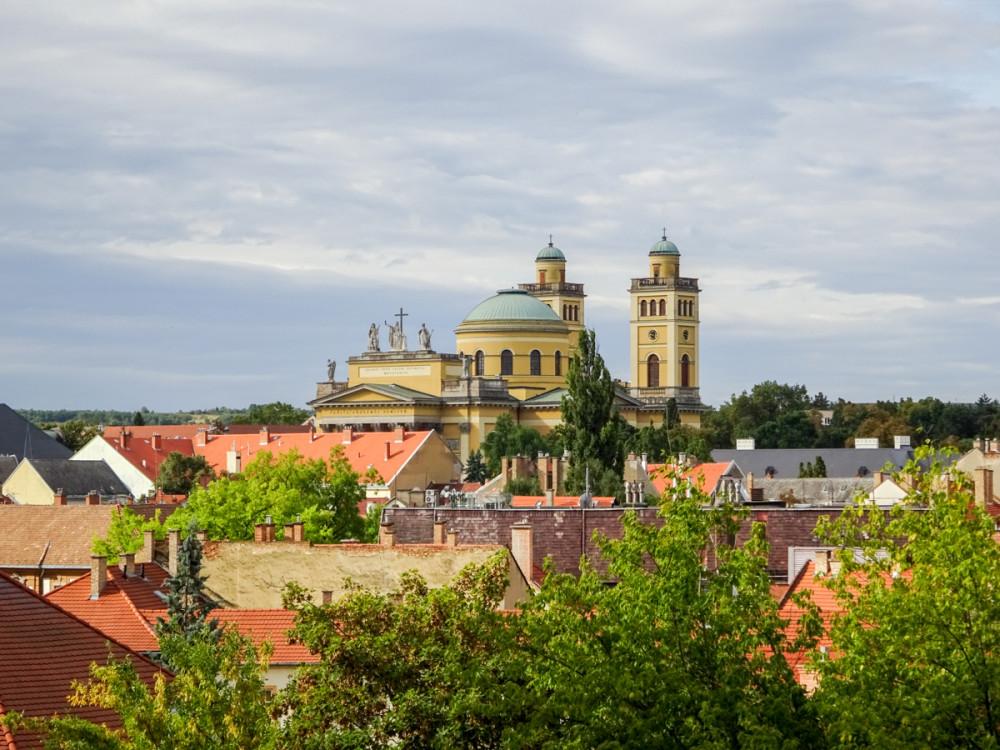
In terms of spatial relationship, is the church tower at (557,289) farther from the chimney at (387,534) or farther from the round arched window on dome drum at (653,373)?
the chimney at (387,534)

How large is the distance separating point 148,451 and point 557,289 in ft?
249

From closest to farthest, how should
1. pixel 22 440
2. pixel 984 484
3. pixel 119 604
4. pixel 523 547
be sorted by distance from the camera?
1. pixel 119 604
2. pixel 523 547
3. pixel 984 484
4. pixel 22 440

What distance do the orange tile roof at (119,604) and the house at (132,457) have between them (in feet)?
214

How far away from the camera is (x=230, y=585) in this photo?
42.4 meters

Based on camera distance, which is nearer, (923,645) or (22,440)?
(923,645)

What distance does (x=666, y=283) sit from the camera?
187875 mm

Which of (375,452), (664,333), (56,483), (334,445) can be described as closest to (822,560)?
(56,483)

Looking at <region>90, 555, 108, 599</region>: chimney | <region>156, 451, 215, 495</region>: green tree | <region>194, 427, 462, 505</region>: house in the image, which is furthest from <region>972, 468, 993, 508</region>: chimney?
<region>156, 451, 215, 495</region>: green tree

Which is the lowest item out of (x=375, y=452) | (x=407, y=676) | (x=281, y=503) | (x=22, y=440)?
(x=407, y=676)

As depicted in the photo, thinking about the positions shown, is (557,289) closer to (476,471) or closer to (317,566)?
(476,471)

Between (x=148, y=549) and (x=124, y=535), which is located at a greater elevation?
(x=124, y=535)

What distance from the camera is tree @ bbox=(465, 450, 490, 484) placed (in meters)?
120

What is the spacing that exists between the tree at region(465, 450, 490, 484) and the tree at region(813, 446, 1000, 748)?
3734 inches

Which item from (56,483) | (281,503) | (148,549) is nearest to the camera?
(148,549)
